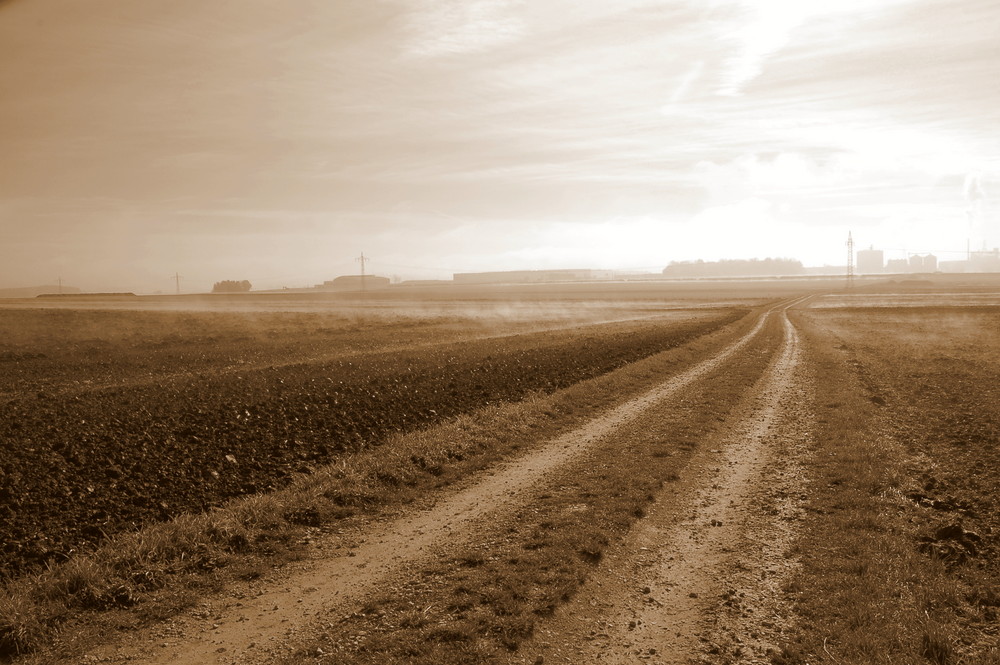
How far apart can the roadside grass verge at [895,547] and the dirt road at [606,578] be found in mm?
599

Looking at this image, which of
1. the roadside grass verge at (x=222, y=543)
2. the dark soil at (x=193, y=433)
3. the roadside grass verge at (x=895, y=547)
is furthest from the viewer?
the dark soil at (x=193, y=433)

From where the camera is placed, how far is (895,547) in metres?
9.14

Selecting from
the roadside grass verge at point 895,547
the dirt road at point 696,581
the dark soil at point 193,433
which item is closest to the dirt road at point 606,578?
the dirt road at point 696,581

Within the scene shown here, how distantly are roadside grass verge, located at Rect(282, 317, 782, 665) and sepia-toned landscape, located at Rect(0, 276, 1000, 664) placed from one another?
4cm

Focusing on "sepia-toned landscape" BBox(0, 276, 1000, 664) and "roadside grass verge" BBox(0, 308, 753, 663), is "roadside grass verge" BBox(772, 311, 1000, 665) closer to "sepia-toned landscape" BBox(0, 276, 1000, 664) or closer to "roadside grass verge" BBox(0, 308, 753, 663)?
"sepia-toned landscape" BBox(0, 276, 1000, 664)

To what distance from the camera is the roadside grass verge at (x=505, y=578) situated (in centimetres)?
674

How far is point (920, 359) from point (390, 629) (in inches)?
1435

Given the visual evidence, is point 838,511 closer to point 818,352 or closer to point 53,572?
point 53,572

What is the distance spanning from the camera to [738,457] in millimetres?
14562

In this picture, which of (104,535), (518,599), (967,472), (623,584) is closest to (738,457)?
(967,472)

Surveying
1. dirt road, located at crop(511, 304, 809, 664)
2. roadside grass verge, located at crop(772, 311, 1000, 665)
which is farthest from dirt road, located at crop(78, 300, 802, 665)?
roadside grass verge, located at crop(772, 311, 1000, 665)

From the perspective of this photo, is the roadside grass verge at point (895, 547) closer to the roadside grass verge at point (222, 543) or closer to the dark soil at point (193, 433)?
the roadside grass verge at point (222, 543)

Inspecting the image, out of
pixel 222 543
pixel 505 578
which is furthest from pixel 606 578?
pixel 222 543

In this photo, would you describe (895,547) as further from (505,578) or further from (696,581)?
(505,578)
